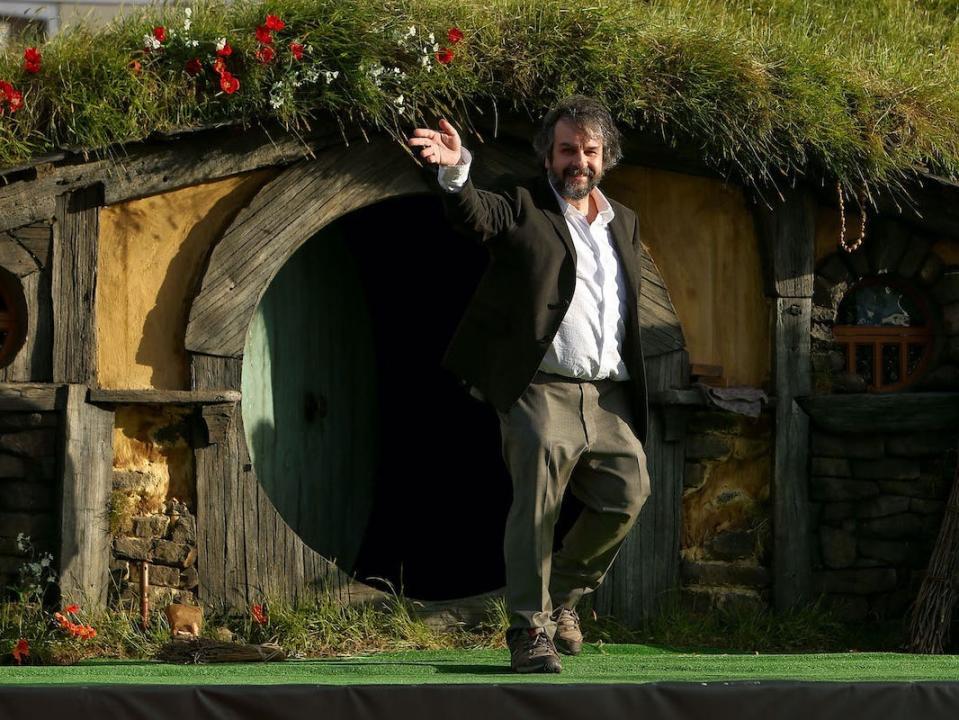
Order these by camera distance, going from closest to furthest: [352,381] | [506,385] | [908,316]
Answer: [506,385] → [908,316] → [352,381]

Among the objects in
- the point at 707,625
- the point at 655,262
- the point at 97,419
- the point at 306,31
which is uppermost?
the point at 306,31

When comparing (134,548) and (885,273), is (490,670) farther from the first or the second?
(885,273)

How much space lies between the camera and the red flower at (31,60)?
684cm

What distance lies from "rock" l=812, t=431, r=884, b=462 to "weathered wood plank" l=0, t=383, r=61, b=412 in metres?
3.58

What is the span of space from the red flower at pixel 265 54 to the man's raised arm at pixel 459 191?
65.9 inches

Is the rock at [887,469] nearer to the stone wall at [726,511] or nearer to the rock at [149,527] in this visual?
the stone wall at [726,511]

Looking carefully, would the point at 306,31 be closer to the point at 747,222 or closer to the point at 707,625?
the point at 747,222

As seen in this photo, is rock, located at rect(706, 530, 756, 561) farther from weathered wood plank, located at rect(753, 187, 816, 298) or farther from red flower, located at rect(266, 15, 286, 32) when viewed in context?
red flower, located at rect(266, 15, 286, 32)

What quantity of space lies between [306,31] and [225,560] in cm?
242

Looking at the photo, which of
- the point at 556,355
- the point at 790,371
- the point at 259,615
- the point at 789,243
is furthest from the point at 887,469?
the point at 259,615

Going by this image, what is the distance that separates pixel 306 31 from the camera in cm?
707

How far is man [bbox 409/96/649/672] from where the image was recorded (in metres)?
5.46

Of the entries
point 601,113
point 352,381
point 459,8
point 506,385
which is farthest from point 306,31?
point 352,381

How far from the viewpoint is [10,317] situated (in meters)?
7.11
